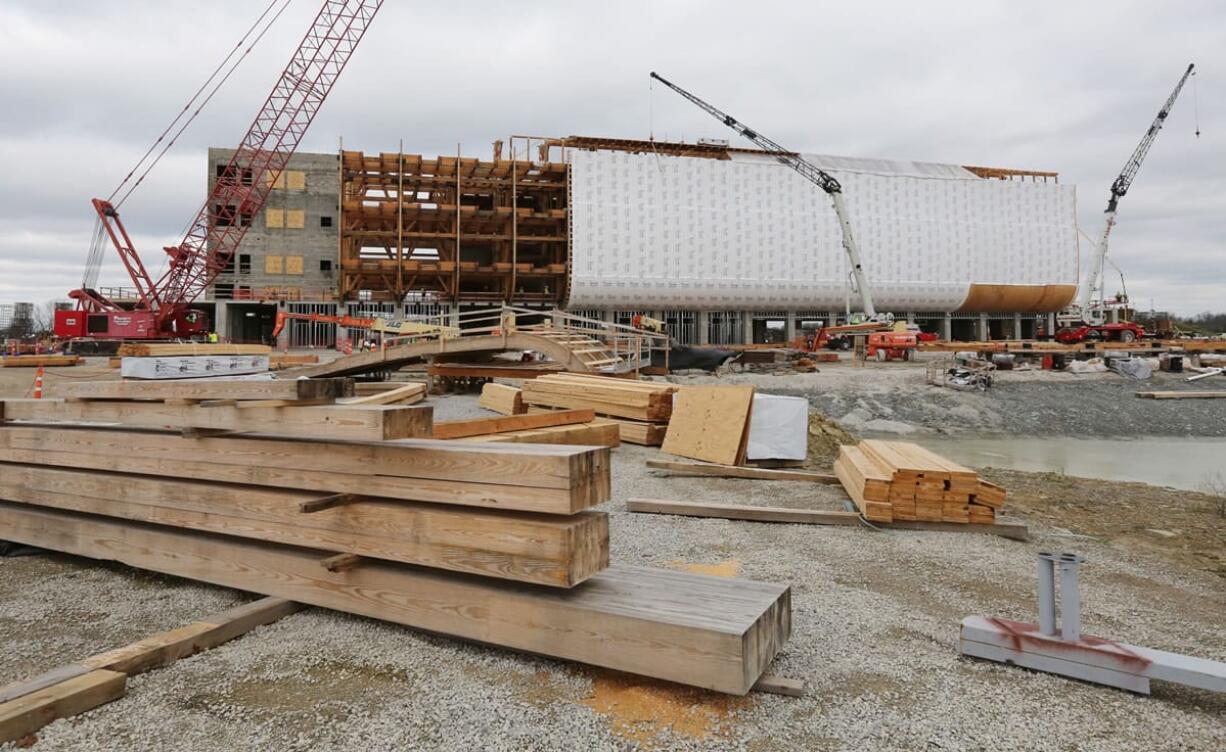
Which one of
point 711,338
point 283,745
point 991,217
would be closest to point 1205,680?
point 283,745

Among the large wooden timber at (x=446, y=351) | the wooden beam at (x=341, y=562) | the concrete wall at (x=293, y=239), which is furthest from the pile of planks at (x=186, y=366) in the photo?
the concrete wall at (x=293, y=239)

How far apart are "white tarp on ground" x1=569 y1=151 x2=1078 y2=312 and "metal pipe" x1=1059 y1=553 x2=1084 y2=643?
150 ft

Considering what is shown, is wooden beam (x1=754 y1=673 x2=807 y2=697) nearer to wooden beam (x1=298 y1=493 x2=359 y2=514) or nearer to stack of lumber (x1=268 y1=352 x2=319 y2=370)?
wooden beam (x1=298 y1=493 x2=359 y2=514)

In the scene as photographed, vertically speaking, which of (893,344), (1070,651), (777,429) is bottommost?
(1070,651)

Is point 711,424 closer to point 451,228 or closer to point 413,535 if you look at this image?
point 413,535

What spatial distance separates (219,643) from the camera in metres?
3.93

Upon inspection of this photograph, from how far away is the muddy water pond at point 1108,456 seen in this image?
14859mm

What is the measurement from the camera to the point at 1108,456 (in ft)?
59.4

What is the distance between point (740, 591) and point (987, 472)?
11.1m

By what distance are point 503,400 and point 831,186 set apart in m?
39.3

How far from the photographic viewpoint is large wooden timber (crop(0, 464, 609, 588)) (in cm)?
344

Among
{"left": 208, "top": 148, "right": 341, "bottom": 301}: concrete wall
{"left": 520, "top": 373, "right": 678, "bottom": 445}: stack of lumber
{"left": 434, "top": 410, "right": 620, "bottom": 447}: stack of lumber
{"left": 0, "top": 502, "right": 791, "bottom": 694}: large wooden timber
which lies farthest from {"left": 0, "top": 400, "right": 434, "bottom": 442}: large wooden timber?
{"left": 208, "top": 148, "right": 341, "bottom": 301}: concrete wall

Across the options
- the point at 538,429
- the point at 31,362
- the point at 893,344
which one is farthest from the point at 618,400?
the point at 31,362

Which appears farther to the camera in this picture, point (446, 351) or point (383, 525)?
point (446, 351)
